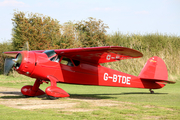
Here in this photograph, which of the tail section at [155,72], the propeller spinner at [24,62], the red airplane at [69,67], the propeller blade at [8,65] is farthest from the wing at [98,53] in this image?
the tail section at [155,72]

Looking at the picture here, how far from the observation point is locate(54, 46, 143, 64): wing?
955 centimetres

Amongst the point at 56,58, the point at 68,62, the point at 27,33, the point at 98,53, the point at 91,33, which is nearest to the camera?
the point at 98,53

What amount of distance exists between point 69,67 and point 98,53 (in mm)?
1685

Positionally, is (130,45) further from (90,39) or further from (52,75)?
(52,75)

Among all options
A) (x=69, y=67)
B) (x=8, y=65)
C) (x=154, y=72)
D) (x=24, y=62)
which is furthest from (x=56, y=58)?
(x=154, y=72)

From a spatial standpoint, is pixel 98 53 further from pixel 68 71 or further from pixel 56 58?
pixel 56 58

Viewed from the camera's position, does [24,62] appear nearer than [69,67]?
Yes

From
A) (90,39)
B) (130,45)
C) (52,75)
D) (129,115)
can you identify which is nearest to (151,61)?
(52,75)

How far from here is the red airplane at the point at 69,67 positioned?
31.4 feet

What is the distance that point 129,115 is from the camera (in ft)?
21.2

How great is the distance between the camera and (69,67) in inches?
430

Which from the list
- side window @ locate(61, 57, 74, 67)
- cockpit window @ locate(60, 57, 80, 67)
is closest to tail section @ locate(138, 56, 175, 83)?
cockpit window @ locate(60, 57, 80, 67)

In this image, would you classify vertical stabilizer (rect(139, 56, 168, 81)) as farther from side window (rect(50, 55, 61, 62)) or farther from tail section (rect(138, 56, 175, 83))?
side window (rect(50, 55, 61, 62))

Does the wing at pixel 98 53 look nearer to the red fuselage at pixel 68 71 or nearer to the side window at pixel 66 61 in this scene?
the side window at pixel 66 61
